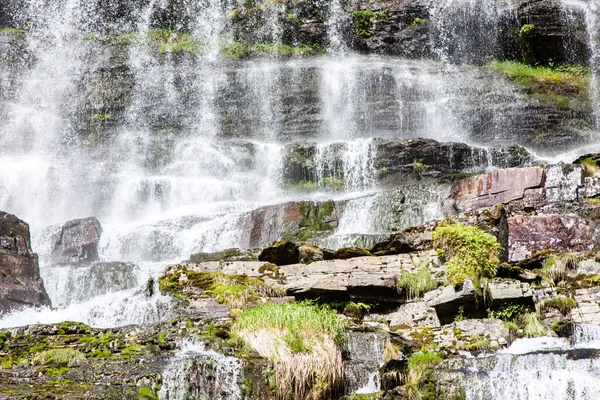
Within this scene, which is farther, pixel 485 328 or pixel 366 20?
pixel 366 20

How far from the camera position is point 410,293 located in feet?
44.1

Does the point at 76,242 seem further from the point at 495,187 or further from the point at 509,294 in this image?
the point at 509,294

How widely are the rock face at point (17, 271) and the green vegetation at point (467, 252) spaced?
9763mm

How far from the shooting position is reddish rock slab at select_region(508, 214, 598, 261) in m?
15.5

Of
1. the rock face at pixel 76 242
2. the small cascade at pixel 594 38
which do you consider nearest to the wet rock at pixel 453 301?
the rock face at pixel 76 242

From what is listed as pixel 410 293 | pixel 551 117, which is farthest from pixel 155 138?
pixel 410 293

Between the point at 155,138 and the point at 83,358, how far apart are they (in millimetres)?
25194

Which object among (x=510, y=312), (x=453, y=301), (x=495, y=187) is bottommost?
(x=510, y=312)

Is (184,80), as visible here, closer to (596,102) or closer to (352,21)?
(352,21)

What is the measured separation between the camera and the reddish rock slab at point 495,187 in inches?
724

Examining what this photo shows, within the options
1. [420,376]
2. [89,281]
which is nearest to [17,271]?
[89,281]

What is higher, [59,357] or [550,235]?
[550,235]

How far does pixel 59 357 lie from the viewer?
392 inches

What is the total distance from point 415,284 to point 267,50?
88.1 feet
